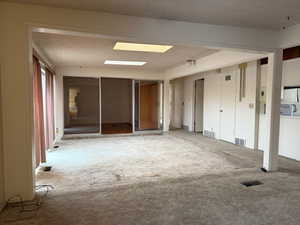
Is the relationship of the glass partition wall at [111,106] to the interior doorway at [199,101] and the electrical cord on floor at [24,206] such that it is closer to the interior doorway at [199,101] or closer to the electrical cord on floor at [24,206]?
the interior doorway at [199,101]

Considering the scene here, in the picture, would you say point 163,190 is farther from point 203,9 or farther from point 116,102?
point 116,102

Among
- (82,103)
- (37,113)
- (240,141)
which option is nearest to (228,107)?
(240,141)

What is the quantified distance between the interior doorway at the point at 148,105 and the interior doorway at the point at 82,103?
210 centimetres

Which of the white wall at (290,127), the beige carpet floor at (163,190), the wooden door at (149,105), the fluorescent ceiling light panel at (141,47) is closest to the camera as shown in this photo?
the beige carpet floor at (163,190)

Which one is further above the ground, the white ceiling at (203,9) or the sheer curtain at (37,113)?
the white ceiling at (203,9)

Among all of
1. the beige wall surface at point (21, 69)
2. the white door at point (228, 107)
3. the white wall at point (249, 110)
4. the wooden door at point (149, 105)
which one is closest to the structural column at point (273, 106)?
the white wall at point (249, 110)

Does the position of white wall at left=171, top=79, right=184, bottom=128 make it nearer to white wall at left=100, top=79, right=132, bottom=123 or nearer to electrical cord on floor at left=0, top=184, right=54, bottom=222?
white wall at left=100, top=79, right=132, bottom=123

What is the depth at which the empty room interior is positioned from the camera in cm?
258

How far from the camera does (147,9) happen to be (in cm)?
282

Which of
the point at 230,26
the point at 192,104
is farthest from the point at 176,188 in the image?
the point at 192,104

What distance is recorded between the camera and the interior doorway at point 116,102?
11.0 meters

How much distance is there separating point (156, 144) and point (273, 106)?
3.44 metres

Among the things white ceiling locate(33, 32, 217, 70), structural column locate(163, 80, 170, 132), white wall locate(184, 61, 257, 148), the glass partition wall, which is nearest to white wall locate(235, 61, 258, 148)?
white wall locate(184, 61, 257, 148)

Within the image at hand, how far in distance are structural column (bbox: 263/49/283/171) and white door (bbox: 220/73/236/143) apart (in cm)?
251
